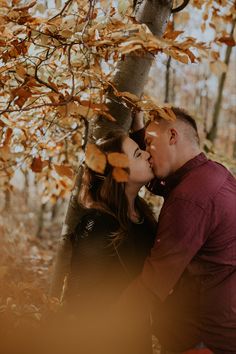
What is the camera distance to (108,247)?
222 centimetres

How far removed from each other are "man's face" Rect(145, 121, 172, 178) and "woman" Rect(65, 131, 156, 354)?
55mm

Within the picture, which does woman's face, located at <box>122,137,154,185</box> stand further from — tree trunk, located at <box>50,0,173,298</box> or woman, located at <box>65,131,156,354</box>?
tree trunk, located at <box>50,0,173,298</box>

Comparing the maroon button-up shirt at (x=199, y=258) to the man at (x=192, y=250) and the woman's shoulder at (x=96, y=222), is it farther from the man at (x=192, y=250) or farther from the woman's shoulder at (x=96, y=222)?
the woman's shoulder at (x=96, y=222)

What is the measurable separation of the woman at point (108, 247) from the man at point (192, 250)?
0.18 metres

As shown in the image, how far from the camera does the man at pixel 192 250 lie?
199 cm

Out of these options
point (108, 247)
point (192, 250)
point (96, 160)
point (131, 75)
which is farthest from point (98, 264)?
point (131, 75)

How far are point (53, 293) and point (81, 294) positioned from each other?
40 centimetres

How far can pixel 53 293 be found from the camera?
257cm

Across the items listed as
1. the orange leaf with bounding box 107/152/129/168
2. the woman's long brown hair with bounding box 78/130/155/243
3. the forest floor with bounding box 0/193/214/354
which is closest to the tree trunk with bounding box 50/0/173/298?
the woman's long brown hair with bounding box 78/130/155/243

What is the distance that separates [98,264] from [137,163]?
2.10ft

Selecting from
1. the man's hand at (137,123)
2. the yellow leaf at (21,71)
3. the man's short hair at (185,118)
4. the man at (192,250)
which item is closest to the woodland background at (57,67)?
the yellow leaf at (21,71)

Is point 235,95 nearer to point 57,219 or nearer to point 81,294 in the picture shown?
point 57,219

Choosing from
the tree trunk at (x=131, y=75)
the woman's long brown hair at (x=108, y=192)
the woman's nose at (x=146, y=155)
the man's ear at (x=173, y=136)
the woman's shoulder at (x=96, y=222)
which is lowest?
the woman's shoulder at (x=96, y=222)

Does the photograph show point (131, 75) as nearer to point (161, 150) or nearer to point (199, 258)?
point (161, 150)
